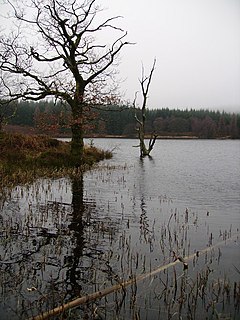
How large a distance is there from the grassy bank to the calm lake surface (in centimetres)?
297

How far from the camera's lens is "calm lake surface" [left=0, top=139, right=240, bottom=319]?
5.43 metres

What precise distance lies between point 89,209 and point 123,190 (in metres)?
4.34

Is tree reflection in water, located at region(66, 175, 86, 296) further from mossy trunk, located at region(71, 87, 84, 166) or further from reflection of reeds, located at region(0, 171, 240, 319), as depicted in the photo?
mossy trunk, located at region(71, 87, 84, 166)

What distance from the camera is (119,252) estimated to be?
25.0 ft

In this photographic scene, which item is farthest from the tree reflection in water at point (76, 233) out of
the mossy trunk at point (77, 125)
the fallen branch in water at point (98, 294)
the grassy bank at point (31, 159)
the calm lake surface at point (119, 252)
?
the mossy trunk at point (77, 125)

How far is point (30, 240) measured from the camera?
26.9 ft

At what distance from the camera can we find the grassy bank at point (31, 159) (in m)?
17.8

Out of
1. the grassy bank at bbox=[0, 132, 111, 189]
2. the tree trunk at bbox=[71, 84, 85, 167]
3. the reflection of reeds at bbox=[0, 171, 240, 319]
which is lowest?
the reflection of reeds at bbox=[0, 171, 240, 319]

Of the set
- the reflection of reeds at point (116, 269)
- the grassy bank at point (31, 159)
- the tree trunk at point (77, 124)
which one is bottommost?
the reflection of reeds at point (116, 269)

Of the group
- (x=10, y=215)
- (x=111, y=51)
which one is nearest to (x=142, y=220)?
(x=10, y=215)

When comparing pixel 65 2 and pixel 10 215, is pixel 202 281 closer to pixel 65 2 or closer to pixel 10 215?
pixel 10 215

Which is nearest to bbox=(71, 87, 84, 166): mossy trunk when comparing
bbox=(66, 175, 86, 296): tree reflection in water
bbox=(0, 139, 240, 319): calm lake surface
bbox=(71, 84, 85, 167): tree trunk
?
bbox=(71, 84, 85, 167): tree trunk

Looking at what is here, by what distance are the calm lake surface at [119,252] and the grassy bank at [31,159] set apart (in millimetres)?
2973

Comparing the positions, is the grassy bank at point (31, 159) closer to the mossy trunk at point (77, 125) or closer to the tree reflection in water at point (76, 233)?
the mossy trunk at point (77, 125)
